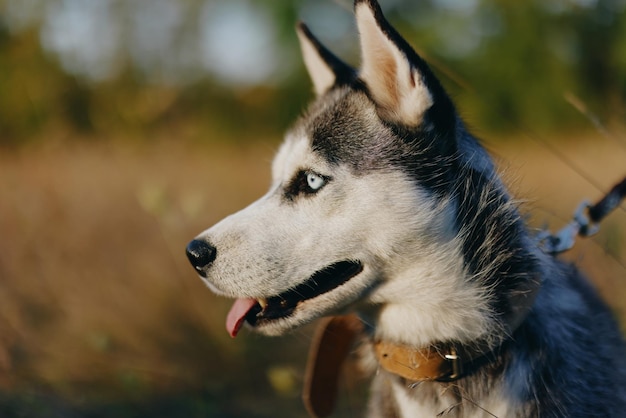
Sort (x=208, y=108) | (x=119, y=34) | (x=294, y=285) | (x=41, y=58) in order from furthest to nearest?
(x=208, y=108) < (x=119, y=34) < (x=41, y=58) < (x=294, y=285)

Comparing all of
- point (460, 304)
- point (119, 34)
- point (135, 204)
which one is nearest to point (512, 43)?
point (119, 34)

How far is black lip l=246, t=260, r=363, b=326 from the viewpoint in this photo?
1811 mm

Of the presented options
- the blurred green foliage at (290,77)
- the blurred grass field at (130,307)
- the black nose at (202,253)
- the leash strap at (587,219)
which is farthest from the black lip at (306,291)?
the blurred green foliage at (290,77)

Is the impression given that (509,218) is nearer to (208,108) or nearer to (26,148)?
(26,148)

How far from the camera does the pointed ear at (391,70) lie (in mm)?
A: 1731

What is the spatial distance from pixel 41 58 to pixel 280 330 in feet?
22.5

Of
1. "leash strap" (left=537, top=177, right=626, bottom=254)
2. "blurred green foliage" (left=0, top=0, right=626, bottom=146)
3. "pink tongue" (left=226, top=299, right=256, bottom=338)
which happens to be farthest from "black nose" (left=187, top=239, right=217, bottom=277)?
"blurred green foliage" (left=0, top=0, right=626, bottom=146)

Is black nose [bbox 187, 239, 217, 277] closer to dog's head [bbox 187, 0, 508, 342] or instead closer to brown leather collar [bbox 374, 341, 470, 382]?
dog's head [bbox 187, 0, 508, 342]

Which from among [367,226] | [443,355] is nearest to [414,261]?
[367,226]

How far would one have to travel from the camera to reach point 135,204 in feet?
18.2

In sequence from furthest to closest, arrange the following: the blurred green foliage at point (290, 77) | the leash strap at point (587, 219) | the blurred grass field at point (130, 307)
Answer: the blurred green foliage at point (290, 77) → the blurred grass field at point (130, 307) → the leash strap at point (587, 219)

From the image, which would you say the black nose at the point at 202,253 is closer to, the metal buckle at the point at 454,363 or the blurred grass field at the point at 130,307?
the metal buckle at the point at 454,363

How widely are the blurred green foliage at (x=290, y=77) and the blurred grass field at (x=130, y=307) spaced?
0.95 m

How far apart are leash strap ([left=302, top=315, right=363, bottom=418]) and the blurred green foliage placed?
227 cm
